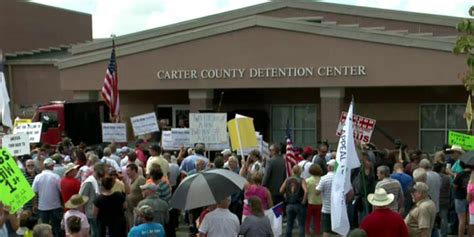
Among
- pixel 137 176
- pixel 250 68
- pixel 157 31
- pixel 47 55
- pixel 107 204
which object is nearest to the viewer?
pixel 107 204

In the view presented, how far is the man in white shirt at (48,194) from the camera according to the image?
1204 cm

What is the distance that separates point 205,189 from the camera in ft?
30.2

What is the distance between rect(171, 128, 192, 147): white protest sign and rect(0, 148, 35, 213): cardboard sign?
7.96 meters

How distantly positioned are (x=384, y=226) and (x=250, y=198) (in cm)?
183

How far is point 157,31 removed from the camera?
3338cm

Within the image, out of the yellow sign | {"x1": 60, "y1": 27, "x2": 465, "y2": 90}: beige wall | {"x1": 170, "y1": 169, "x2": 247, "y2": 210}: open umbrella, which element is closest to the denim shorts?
the yellow sign

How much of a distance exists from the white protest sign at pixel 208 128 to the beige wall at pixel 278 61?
9.49 metres

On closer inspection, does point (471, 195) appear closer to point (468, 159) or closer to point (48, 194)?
point (468, 159)

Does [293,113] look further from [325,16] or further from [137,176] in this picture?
[137,176]

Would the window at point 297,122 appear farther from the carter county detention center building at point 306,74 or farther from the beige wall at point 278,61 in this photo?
the beige wall at point 278,61

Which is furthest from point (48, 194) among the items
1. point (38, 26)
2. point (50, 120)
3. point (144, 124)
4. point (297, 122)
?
point (38, 26)

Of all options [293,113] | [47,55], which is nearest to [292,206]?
[293,113]

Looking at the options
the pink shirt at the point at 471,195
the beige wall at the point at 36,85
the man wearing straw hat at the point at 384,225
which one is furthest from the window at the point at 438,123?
the beige wall at the point at 36,85

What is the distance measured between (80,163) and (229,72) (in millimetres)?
13749
